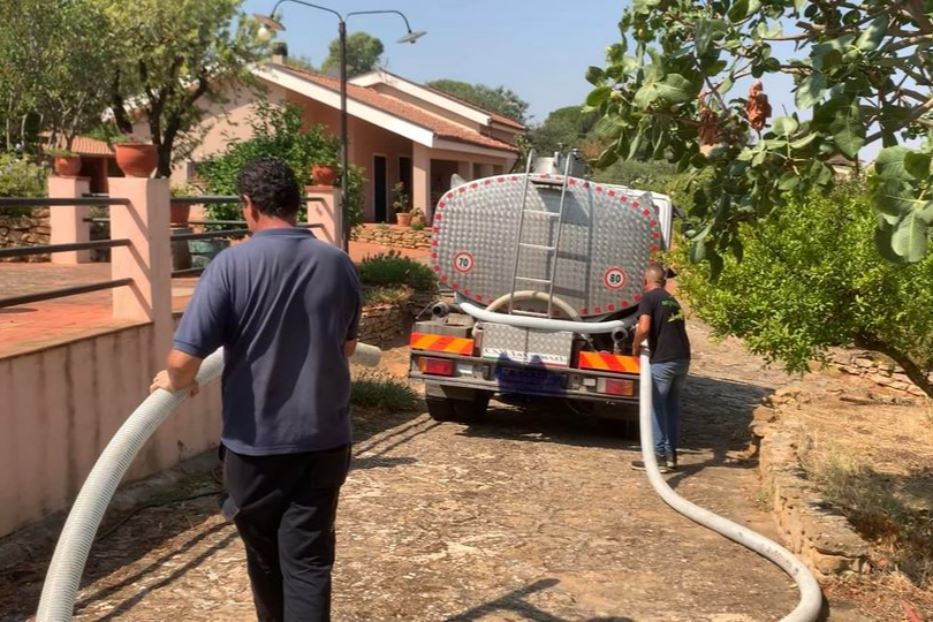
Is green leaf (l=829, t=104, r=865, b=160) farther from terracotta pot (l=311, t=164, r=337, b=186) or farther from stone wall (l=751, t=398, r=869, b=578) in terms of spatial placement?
terracotta pot (l=311, t=164, r=337, b=186)

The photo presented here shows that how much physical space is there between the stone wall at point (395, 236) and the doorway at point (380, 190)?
167 inches

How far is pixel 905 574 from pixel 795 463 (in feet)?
5.28

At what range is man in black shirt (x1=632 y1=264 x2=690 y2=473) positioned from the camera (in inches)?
314

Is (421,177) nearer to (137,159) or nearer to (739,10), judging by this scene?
(137,159)

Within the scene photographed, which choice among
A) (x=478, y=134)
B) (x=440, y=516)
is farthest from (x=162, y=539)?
(x=478, y=134)

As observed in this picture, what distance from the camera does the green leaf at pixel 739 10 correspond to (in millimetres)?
3355

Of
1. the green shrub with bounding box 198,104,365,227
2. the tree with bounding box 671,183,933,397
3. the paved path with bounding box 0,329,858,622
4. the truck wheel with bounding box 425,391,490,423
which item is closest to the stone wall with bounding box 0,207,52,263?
the green shrub with bounding box 198,104,365,227

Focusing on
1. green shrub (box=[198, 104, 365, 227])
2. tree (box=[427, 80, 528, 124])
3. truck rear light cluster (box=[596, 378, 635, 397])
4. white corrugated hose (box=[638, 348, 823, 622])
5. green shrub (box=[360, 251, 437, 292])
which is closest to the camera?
white corrugated hose (box=[638, 348, 823, 622])

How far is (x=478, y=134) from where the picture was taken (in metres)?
33.8

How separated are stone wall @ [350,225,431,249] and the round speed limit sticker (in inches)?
648

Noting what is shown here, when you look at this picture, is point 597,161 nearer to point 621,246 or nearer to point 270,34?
point 621,246

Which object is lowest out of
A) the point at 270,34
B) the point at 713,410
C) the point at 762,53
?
the point at 713,410

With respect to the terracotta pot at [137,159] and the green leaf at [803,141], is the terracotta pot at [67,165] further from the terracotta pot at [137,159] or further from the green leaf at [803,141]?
the green leaf at [803,141]

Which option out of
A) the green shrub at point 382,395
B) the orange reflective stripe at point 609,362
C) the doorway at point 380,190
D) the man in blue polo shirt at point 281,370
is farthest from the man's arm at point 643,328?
the doorway at point 380,190
